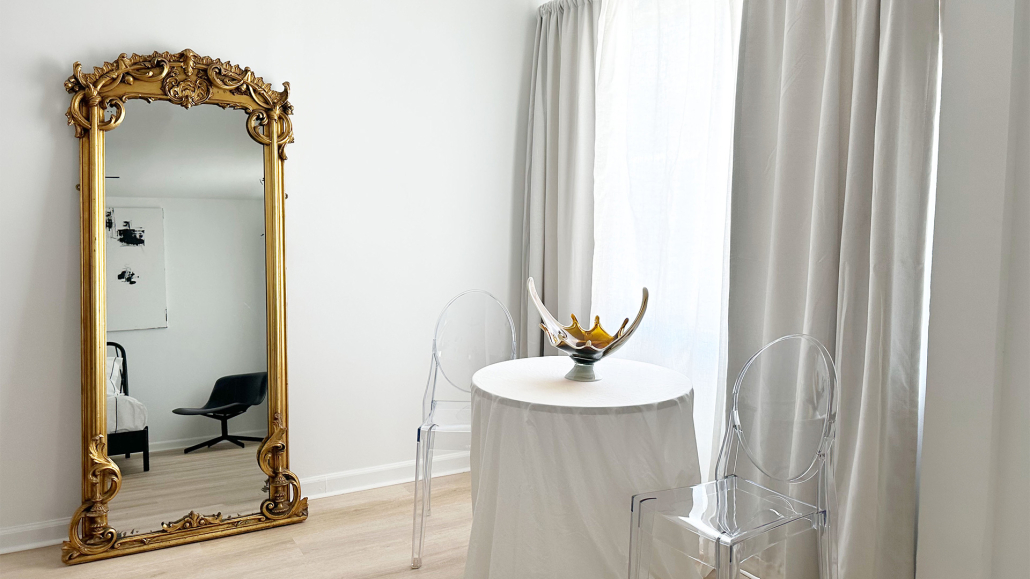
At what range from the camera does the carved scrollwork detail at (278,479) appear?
8.87ft

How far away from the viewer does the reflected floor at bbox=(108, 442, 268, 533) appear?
8.14 ft

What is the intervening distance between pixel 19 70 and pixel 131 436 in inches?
56.7

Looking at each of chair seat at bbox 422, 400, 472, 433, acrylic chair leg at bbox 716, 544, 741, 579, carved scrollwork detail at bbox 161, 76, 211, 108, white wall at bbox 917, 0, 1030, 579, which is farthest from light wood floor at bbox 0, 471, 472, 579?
carved scrollwork detail at bbox 161, 76, 211, 108

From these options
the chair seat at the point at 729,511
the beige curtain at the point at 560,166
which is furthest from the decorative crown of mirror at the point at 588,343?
the beige curtain at the point at 560,166

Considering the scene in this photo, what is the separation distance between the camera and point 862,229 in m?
1.88

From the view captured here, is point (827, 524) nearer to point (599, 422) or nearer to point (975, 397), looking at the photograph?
point (975, 397)

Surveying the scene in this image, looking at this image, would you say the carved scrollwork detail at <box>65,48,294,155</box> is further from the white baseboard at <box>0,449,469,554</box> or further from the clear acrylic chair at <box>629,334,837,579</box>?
the clear acrylic chair at <box>629,334,837,579</box>

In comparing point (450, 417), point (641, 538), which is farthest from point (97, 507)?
point (641, 538)

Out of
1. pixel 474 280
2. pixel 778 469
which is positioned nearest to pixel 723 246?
pixel 778 469

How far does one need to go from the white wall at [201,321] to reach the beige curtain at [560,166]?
1.38m

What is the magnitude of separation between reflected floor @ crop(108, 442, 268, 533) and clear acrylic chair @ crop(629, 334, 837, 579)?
5.68 ft

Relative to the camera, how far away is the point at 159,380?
253 cm

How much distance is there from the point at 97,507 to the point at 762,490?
2.39 meters

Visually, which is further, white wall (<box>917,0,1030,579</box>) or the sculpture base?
the sculpture base
